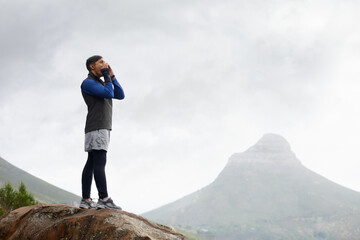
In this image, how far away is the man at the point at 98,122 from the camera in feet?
24.4

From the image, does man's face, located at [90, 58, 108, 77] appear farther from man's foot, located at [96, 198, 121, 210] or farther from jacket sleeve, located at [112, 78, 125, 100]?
man's foot, located at [96, 198, 121, 210]

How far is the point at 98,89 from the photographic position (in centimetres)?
755

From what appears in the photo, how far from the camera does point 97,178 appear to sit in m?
7.46

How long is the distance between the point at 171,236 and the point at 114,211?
3.97 feet

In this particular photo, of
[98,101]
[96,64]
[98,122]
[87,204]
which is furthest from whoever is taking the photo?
[96,64]

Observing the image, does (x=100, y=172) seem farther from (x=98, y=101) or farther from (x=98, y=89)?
(x=98, y=89)

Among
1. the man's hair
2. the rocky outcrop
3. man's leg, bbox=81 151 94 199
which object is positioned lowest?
the rocky outcrop

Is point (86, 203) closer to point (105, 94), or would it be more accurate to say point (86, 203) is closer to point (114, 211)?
point (114, 211)

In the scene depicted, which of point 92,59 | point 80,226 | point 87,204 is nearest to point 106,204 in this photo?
point 87,204

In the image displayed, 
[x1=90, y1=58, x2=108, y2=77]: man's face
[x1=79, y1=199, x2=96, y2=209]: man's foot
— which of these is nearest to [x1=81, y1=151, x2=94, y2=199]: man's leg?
[x1=79, y1=199, x2=96, y2=209]: man's foot

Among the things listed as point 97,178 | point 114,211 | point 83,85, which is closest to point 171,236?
point 114,211

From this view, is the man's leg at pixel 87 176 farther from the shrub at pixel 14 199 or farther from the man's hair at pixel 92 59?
the shrub at pixel 14 199

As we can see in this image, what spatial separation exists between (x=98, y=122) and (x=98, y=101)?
48 centimetres

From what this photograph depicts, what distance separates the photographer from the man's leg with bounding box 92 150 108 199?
7.44 metres
